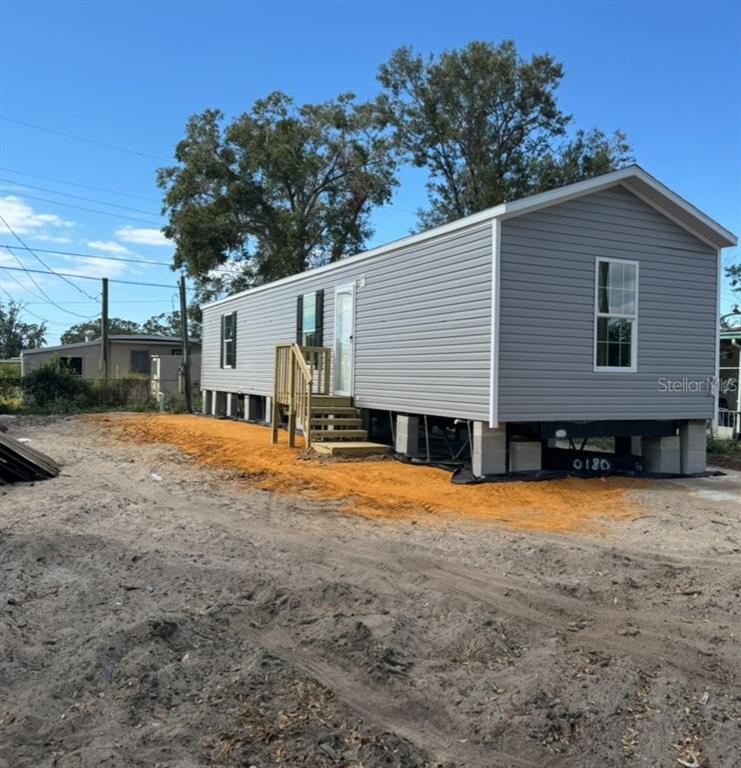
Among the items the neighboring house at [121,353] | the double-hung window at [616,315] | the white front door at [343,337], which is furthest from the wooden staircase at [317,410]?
the neighboring house at [121,353]

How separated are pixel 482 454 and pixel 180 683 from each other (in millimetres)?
6536

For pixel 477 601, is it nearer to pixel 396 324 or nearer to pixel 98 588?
pixel 98 588

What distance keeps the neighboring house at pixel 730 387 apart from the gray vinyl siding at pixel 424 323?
967cm

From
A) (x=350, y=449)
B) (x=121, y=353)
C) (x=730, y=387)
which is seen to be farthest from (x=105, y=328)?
(x=730, y=387)

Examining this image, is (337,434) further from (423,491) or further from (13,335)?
(13,335)

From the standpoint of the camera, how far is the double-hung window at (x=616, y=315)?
381 inches

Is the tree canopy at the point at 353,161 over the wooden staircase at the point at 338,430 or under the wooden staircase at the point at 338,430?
over

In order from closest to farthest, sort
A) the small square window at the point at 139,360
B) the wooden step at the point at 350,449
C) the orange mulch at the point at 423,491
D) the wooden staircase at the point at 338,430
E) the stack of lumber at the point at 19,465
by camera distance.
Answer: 1. the orange mulch at the point at 423,491
2. the stack of lumber at the point at 19,465
3. the wooden step at the point at 350,449
4. the wooden staircase at the point at 338,430
5. the small square window at the point at 139,360

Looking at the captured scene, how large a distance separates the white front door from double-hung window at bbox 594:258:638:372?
177 inches

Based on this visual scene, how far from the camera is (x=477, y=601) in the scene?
421cm

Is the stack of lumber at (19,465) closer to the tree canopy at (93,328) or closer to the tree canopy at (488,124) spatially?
the tree canopy at (488,124)

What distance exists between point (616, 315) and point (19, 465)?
8.07 m

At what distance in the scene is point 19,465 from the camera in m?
8.78

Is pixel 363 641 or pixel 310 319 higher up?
pixel 310 319
